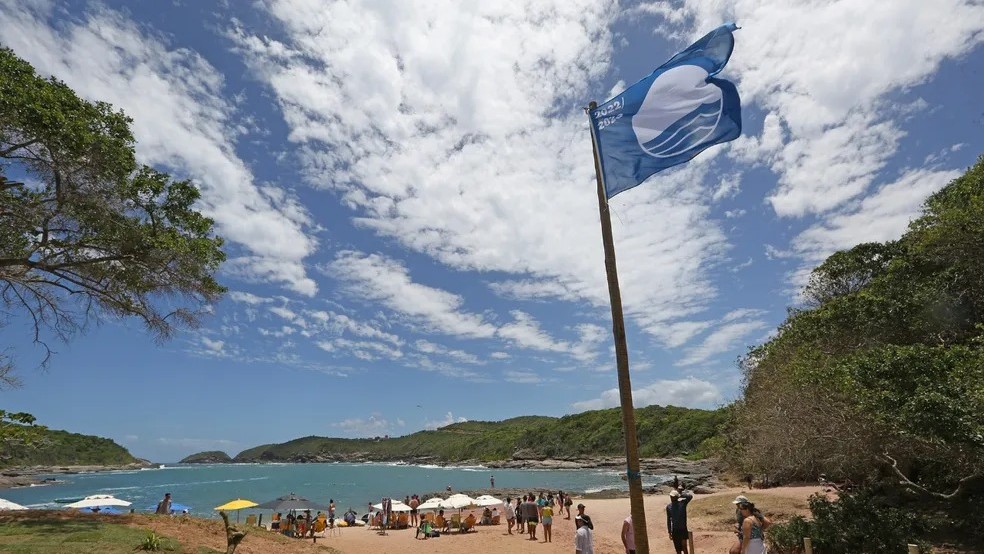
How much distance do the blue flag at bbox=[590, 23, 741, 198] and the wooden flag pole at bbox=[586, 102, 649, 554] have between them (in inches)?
15.0

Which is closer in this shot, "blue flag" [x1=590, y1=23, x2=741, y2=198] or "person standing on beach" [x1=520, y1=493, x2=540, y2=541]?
"blue flag" [x1=590, y1=23, x2=741, y2=198]

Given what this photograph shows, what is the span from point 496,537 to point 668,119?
2133 centimetres

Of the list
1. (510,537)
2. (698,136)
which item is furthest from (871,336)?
(698,136)

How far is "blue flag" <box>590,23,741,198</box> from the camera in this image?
6887 millimetres

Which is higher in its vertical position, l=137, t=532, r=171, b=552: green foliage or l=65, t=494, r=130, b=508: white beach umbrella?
l=65, t=494, r=130, b=508: white beach umbrella

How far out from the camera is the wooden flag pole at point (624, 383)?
579cm

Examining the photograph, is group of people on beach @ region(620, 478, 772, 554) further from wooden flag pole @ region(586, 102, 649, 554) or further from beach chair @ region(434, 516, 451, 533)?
beach chair @ region(434, 516, 451, 533)

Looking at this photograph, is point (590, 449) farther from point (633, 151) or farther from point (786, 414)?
point (633, 151)

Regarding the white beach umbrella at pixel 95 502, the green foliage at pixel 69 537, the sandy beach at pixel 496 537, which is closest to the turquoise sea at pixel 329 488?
the white beach umbrella at pixel 95 502

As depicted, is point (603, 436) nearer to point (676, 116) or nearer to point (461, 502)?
point (461, 502)

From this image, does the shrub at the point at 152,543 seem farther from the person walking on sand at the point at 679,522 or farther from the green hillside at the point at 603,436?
the green hillside at the point at 603,436

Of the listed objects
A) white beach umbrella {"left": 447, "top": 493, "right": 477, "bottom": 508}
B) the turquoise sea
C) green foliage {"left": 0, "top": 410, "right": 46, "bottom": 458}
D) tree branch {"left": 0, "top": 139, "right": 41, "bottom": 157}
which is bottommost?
the turquoise sea

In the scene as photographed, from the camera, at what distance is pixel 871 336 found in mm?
20969

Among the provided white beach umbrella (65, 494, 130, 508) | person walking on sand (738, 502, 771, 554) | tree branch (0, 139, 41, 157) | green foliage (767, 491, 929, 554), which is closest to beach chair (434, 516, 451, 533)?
white beach umbrella (65, 494, 130, 508)
